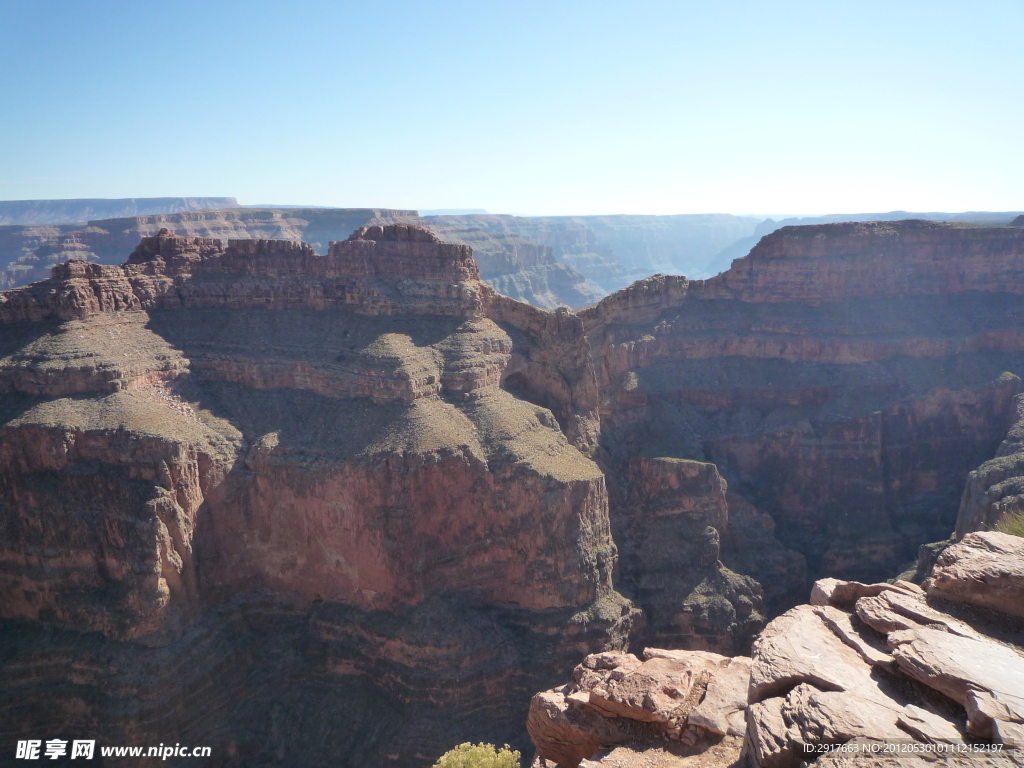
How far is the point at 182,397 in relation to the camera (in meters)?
47.0

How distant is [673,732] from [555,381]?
3911cm

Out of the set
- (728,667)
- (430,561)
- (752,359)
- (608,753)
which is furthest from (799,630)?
(752,359)

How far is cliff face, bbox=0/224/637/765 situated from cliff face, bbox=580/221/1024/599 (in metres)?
17.7

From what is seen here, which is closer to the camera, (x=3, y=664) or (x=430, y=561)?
(x=3, y=664)

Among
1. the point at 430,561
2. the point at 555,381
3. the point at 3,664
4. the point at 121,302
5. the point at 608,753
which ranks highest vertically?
the point at 121,302

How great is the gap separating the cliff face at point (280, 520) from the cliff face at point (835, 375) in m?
17.7

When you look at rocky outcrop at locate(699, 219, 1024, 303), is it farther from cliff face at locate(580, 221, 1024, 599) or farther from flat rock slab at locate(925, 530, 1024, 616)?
flat rock slab at locate(925, 530, 1024, 616)

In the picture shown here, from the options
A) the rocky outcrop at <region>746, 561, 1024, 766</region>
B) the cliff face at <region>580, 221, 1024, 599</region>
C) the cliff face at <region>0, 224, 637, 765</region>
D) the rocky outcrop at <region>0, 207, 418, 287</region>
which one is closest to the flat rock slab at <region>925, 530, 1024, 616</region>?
the rocky outcrop at <region>746, 561, 1024, 766</region>

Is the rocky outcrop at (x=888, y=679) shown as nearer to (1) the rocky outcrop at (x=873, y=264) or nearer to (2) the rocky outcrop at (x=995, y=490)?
(2) the rocky outcrop at (x=995, y=490)

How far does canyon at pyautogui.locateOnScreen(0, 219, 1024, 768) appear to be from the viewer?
4031 centimetres

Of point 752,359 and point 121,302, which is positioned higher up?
point 121,302

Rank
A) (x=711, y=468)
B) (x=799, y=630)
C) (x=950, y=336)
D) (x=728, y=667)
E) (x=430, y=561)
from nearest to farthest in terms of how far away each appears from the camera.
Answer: (x=799, y=630)
(x=728, y=667)
(x=430, y=561)
(x=711, y=468)
(x=950, y=336)

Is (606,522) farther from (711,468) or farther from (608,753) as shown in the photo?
(608,753)

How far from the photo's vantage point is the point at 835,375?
73438 millimetres
